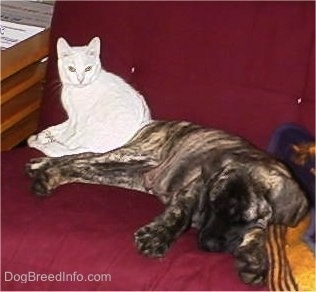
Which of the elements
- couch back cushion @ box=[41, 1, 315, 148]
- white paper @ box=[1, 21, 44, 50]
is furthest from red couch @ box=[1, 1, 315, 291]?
white paper @ box=[1, 21, 44, 50]

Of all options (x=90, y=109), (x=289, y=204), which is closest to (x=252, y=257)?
(x=289, y=204)

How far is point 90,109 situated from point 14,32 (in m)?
0.57

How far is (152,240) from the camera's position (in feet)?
6.02

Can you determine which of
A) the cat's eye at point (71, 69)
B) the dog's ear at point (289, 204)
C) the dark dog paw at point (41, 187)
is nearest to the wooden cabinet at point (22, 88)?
the cat's eye at point (71, 69)

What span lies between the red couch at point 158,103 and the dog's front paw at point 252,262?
22 millimetres

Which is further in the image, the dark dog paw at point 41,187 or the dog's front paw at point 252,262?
the dark dog paw at point 41,187

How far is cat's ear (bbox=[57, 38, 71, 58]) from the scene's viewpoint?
2.30m

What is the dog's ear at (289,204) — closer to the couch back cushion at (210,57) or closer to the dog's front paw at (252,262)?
the dog's front paw at (252,262)

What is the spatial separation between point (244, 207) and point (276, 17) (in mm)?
629

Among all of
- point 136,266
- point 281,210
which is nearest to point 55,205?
point 136,266

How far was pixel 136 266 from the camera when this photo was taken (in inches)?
70.6

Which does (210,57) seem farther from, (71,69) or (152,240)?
(152,240)

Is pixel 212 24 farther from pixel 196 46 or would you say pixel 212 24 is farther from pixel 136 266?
pixel 136 266

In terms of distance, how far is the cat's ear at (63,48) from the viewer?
7.54 feet
